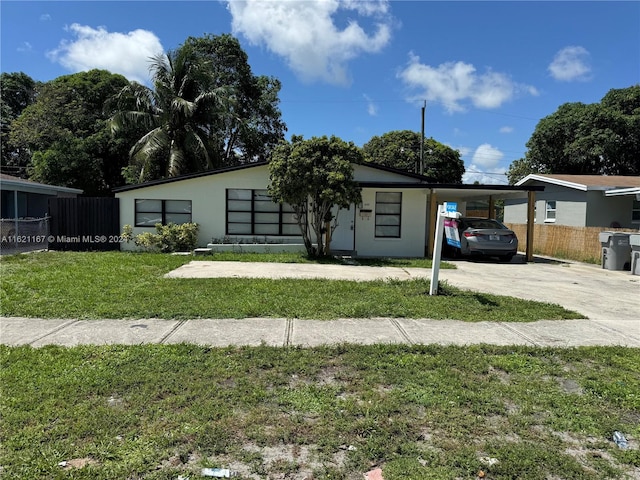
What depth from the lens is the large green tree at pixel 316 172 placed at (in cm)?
1255

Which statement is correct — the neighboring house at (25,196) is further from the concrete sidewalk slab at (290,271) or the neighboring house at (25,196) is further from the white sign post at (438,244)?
the white sign post at (438,244)

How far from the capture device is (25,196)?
23.9 metres

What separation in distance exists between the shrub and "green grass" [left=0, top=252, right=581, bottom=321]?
487 cm

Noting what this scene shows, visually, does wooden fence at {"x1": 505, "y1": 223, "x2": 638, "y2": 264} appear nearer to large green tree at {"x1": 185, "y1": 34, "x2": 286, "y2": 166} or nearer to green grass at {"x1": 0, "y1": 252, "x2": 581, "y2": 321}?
green grass at {"x1": 0, "y1": 252, "x2": 581, "y2": 321}

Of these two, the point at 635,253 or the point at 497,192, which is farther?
the point at 497,192

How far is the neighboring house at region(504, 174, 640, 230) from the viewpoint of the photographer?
1855cm

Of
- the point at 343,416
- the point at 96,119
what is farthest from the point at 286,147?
the point at 96,119

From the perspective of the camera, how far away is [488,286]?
30.7 ft

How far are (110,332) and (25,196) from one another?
76.6ft

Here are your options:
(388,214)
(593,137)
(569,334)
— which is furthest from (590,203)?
(569,334)

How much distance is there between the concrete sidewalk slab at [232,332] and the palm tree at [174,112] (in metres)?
15.6

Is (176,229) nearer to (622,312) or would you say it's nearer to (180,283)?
(180,283)

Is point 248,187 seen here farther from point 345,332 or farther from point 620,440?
point 620,440

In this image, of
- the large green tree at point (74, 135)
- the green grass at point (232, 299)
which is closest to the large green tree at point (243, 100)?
the large green tree at point (74, 135)
